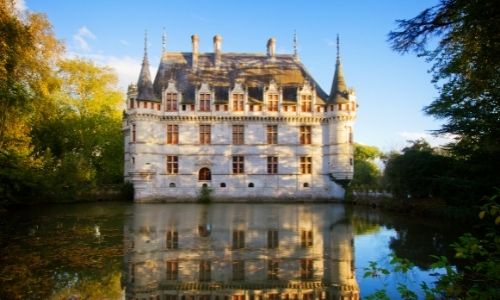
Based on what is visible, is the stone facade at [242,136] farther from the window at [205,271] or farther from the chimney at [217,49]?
the window at [205,271]

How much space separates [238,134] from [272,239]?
62.2 feet

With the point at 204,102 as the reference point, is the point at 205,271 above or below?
below

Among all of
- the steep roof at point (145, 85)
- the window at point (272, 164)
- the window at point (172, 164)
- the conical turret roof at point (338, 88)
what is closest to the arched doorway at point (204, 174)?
the window at point (172, 164)

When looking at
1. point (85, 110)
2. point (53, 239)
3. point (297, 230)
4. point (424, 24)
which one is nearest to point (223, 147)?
point (85, 110)

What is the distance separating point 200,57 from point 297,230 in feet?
73.5

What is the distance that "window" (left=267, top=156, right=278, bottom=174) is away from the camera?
30.6 meters

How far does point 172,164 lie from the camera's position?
97.3 feet

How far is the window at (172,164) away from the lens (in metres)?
29.6

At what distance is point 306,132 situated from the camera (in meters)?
31.1

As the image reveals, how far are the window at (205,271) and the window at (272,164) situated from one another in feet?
71.5

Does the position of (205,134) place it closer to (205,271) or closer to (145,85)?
(145,85)

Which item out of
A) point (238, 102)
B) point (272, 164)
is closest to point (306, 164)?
point (272, 164)

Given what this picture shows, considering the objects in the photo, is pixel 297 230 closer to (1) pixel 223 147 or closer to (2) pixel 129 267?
(2) pixel 129 267

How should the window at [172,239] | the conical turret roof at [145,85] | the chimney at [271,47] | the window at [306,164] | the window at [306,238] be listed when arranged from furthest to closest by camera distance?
the chimney at [271,47] → the window at [306,164] → the conical turret roof at [145,85] → the window at [306,238] → the window at [172,239]
